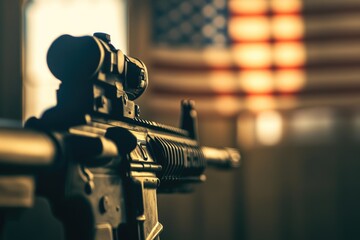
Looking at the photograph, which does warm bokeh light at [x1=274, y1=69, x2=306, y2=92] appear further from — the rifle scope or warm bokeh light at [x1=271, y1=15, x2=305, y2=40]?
the rifle scope

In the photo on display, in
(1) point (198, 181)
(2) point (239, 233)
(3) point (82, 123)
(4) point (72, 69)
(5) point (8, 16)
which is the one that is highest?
(5) point (8, 16)

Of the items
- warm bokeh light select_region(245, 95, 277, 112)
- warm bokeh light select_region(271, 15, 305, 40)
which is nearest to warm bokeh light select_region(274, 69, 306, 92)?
warm bokeh light select_region(245, 95, 277, 112)

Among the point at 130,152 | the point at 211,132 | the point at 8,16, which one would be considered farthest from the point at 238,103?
the point at 130,152

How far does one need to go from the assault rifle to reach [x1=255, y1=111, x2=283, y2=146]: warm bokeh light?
185 inches

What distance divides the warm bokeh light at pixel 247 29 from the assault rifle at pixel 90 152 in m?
4.32

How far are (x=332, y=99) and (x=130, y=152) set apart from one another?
4.52 m

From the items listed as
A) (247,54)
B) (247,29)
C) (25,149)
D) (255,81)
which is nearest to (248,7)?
(247,29)

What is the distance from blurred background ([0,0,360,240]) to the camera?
596 centimetres

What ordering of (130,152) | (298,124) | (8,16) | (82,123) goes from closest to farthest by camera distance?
(82,123) → (130,152) → (8,16) → (298,124)

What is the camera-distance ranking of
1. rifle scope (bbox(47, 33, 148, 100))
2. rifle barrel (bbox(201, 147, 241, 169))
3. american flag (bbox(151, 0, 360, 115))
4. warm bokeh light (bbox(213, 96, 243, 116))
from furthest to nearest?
warm bokeh light (bbox(213, 96, 243, 116))
american flag (bbox(151, 0, 360, 115))
rifle barrel (bbox(201, 147, 241, 169))
rifle scope (bbox(47, 33, 148, 100))

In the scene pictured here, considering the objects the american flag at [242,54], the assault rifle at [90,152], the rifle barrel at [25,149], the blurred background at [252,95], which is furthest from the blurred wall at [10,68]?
the rifle barrel at [25,149]

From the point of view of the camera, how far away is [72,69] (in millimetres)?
1640

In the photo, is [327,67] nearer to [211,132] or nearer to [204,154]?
[211,132]

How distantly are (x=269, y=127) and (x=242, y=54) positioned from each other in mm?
1064
